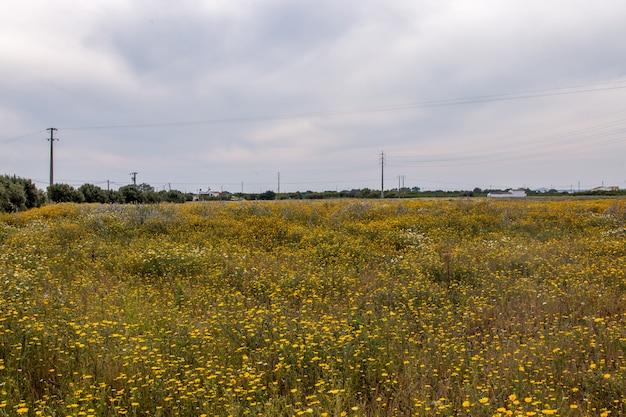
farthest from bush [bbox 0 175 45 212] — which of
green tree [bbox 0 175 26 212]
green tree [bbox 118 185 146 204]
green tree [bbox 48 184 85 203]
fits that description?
green tree [bbox 118 185 146 204]

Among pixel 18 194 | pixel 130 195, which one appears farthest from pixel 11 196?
pixel 130 195

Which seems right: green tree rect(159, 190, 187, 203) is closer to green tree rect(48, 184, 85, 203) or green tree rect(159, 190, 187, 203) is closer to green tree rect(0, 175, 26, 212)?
green tree rect(48, 184, 85, 203)

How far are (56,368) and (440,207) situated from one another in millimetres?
Result: 19477

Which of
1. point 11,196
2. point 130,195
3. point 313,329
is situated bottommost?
point 313,329

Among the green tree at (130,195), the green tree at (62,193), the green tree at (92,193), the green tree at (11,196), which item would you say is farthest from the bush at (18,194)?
the green tree at (130,195)

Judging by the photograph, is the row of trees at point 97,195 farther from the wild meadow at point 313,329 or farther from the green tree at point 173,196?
the wild meadow at point 313,329

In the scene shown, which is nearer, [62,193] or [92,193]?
[62,193]

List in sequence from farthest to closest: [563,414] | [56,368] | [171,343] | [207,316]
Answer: [207,316] < [171,343] < [56,368] < [563,414]

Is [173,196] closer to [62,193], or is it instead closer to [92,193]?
[92,193]

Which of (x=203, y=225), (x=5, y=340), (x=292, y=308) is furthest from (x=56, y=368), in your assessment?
(x=203, y=225)

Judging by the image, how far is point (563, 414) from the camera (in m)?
3.21

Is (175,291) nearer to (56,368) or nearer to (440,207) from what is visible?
(56,368)

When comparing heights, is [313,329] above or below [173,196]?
below

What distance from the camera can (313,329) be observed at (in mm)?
4672
